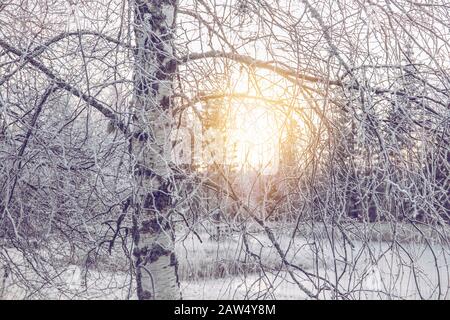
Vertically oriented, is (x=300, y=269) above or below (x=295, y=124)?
below

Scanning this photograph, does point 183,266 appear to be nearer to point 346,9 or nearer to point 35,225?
point 35,225

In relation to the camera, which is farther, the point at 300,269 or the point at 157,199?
the point at 157,199

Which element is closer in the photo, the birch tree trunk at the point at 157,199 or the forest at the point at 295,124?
the forest at the point at 295,124

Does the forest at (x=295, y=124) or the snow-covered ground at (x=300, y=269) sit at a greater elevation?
the forest at (x=295, y=124)

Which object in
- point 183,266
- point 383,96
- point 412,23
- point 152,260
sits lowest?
point 183,266

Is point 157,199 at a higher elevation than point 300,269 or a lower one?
higher

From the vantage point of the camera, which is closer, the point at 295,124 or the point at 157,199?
the point at 295,124

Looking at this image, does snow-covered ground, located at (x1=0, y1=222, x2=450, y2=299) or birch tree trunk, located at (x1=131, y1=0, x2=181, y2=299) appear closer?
snow-covered ground, located at (x1=0, y1=222, x2=450, y2=299)

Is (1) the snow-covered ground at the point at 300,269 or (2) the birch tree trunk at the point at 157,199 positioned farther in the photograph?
(2) the birch tree trunk at the point at 157,199

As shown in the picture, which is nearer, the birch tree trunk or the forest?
the forest

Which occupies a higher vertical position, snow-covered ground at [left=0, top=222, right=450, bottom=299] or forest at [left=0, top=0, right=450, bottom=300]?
forest at [left=0, top=0, right=450, bottom=300]

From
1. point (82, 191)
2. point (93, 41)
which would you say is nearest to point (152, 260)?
point (82, 191)

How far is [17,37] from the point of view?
8.80ft
